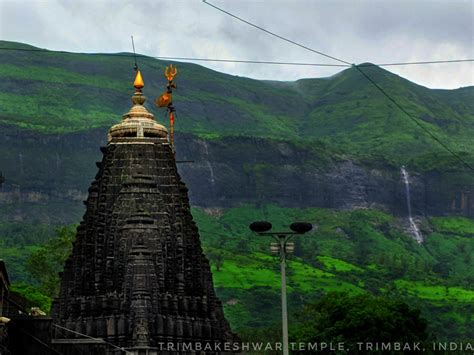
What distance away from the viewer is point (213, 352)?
2422 inches

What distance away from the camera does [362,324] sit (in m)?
98.1

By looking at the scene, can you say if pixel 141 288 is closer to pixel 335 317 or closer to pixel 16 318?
pixel 16 318

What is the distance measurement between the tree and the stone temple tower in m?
33.9

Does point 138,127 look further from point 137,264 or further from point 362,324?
point 362,324

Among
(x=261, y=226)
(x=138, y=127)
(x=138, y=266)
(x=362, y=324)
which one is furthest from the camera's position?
(x=362, y=324)

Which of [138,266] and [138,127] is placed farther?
[138,127]

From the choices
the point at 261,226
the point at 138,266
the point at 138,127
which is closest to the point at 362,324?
the point at 138,127

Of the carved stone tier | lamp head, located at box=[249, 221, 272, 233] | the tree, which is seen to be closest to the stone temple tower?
the carved stone tier

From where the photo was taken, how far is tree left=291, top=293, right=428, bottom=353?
97375 millimetres

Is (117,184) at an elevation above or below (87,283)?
above

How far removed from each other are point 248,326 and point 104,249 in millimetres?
133765

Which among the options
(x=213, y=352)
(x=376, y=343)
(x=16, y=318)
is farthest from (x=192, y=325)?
(x=376, y=343)

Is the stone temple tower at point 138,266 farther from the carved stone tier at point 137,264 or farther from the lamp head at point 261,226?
the lamp head at point 261,226

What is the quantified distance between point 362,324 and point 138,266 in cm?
4156
